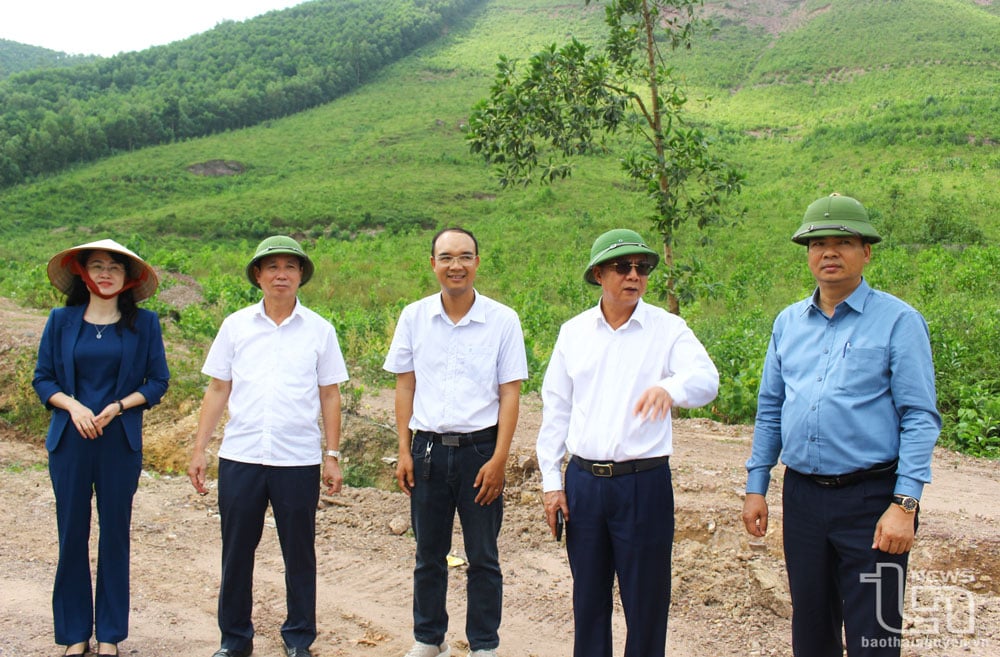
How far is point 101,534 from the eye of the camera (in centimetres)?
348

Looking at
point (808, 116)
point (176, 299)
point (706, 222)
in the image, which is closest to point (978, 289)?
point (706, 222)

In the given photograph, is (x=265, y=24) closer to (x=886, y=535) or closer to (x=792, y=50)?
(x=792, y=50)

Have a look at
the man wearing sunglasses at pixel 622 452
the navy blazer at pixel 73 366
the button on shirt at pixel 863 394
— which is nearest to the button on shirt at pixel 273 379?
the navy blazer at pixel 73 366

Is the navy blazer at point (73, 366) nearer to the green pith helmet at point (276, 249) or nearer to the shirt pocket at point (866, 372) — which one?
the green pith helmet at point (276, 249)

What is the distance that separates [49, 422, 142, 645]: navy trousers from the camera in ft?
11.3

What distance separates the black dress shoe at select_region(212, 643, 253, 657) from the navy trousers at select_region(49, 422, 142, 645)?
43 centimetres

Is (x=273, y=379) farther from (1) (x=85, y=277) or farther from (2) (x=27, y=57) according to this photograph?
(2) (x=27, y=57)

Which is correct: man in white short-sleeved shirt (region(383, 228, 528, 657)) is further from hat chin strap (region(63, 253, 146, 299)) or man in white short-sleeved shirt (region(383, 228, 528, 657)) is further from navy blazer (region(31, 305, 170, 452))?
hat chin strap (region(63, 253, 146, 299))

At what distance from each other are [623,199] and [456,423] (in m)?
27.3

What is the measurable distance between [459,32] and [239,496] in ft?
273

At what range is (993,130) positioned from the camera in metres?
27.3

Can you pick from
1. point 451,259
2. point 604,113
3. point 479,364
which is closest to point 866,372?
point 479,364

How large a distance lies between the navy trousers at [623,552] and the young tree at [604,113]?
15.4 ft

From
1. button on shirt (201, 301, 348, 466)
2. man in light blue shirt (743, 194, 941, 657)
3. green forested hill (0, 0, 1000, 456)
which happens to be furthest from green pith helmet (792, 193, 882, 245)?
green forested hill (0, 0, 1000, 456)
